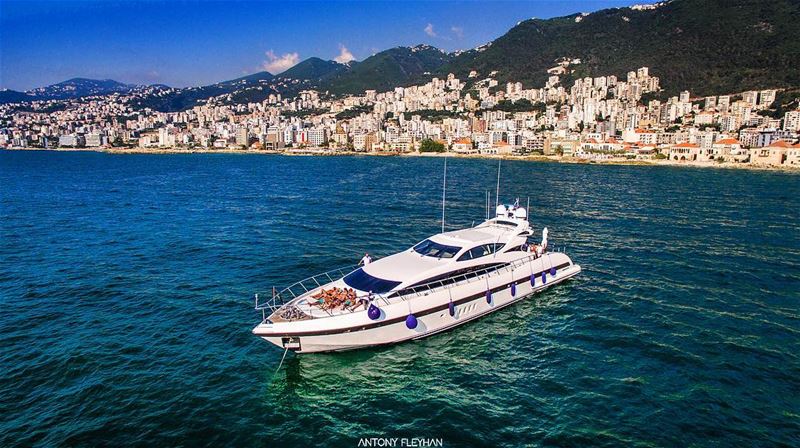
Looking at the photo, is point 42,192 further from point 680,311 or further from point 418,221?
point 680,311

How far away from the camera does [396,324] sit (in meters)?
13.8

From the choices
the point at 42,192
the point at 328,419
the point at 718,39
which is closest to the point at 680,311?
the point at 328,419

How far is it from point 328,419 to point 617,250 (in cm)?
2121

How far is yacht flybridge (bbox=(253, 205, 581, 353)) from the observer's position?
43.2 feet

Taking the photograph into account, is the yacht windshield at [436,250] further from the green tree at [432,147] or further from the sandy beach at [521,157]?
the green tree at [432,147]

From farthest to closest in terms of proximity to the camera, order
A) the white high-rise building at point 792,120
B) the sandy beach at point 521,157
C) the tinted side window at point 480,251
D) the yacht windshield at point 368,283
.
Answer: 1. the white high-rise building at point 792,120
2. the sandy beach at point 521,157
3. the tinted side window at point 480,251
4. the yacht windshield at point 368,283

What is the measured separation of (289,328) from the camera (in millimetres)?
12789

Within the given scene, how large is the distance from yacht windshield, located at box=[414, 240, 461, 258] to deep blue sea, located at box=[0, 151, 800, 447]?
271 centimetres

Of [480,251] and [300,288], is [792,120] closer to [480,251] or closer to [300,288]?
[480,251]

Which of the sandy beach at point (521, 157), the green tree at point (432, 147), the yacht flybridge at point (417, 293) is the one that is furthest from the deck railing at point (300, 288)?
the green tree at point (432, 147)

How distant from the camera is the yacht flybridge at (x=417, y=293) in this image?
13156mm

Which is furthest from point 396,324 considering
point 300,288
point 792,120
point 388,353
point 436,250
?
point 792,120

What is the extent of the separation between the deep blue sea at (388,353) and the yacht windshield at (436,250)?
271cm

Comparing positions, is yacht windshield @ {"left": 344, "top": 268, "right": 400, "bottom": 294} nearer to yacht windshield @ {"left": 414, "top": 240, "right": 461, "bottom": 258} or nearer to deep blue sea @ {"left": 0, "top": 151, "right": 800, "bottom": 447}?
deep blue sea @ {"left": 0, "top": 151, "right": 800, "bottom": 447}
